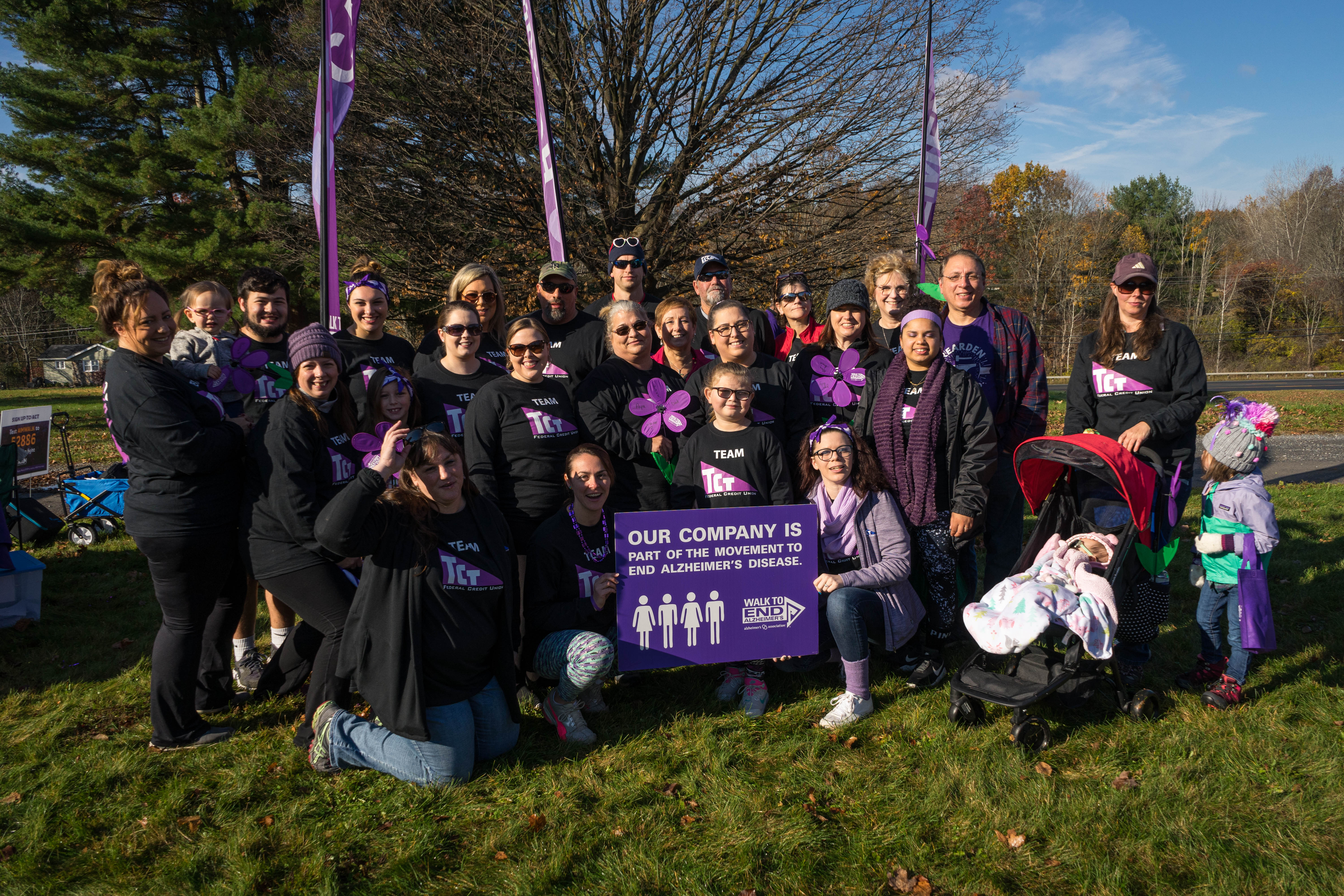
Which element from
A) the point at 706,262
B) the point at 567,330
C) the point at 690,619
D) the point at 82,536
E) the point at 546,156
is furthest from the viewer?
the point at 546,156

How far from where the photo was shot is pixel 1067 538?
4.20m

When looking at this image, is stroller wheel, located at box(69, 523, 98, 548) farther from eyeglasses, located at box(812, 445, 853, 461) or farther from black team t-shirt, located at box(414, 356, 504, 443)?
eyeglasses, located at box(812, 445, 853, 461)

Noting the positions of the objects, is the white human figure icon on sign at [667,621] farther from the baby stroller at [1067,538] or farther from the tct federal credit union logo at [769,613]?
the baby stroller at [1067,538]

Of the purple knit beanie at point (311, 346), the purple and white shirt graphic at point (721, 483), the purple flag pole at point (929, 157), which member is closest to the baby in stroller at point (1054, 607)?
the purple and white shirt graphic at point (721, 483)

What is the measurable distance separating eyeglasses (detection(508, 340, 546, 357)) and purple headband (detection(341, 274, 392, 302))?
120 centimetres

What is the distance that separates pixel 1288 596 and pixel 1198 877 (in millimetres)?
4154

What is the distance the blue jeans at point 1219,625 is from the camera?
405 cm

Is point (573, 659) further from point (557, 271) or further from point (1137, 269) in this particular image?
point (1137, 269)

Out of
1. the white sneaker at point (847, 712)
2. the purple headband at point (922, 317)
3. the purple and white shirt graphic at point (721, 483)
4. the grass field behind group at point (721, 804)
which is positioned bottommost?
the grass field behind group at point (721, 804)

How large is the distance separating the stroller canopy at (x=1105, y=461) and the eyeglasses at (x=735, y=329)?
169 centimetres

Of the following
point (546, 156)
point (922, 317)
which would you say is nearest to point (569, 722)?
point (922, 317)

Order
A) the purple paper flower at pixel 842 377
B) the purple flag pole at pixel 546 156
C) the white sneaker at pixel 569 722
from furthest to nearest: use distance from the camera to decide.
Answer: the purple flag pole at pixel 546 156 → the purple paper flower at pixel 842 377 → the white sneaker at pixel 569 722

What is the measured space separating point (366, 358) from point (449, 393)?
640 millimetres

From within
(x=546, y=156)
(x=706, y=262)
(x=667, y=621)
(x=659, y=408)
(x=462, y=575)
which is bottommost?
(x=667, y=621)
